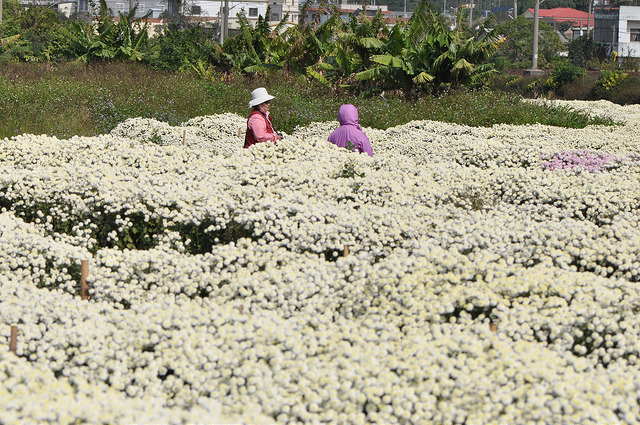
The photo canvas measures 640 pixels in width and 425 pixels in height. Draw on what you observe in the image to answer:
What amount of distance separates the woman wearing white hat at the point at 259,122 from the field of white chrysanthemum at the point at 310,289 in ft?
3.17

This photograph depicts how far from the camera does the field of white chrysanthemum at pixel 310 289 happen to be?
3553 millimetres

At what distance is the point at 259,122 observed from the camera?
10031 millimetres

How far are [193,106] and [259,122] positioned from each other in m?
7.21

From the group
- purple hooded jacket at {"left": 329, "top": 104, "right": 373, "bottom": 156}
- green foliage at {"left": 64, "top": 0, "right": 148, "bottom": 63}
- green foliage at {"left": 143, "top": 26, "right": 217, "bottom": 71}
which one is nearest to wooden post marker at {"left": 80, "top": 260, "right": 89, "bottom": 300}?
purple hooded jacket at {"left": 329, "top": 104, "right": 373, "bottom": 156}

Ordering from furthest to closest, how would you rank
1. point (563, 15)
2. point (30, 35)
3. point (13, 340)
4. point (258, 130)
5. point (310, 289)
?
point (563, 15)
point (30, 35)
point (258, 130)
point (310, 289)
point (13, 340)

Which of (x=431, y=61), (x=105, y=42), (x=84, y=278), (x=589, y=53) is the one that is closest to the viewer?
(x=84, y=278)

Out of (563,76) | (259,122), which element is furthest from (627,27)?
(259,122)

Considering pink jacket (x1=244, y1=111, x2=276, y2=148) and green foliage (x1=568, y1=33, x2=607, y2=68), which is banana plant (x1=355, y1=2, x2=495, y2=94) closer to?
pink jacket (x1=244, y1=111, x2=276, y2=148)

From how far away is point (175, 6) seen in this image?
76.8 m

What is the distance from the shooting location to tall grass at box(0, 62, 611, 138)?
1429 centimetres

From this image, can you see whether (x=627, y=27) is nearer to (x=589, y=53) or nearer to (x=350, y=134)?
(x=589, y=53)

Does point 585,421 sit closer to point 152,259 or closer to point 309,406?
point 309,406

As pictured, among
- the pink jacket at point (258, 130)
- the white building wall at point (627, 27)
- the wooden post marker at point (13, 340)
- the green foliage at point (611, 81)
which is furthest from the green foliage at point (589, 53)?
the wooden post marker at point (13, 340)

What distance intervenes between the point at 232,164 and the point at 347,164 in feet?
4.38
